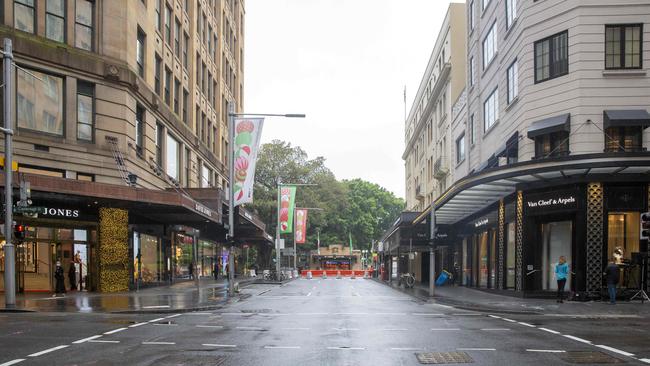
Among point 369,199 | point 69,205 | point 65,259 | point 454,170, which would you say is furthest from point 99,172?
point 369,199

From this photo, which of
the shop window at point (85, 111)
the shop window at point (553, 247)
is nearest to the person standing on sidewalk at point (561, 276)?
the shop window at point (553, 247)

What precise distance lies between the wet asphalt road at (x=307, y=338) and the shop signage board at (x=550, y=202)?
22.7ft

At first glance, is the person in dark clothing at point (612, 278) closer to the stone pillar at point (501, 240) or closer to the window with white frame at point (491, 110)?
the stone pillar at point (501, 240)

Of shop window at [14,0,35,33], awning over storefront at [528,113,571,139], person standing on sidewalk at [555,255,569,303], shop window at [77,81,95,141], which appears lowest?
person standing on sidewalk at [555,255,569,303]

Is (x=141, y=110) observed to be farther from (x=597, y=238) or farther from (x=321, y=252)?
(x=321, y=252)

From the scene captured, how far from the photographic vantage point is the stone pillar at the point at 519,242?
86.3 ft

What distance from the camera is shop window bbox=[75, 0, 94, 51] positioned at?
96.6ft

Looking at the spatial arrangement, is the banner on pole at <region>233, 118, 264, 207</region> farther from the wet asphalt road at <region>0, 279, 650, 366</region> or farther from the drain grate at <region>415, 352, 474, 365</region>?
the drain grate at <region>415, 352, 474, 365</region>

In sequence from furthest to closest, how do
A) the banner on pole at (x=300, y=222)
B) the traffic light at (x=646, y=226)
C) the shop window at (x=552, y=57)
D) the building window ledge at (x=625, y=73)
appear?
the banner on pole at (x=300, y=222), the shop window at (x=552, y=57), the building window ledge at (x=625, y=73), the traffic light at (x=646, y=226)

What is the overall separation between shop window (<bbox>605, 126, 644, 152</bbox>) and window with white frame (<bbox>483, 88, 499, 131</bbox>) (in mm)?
8290

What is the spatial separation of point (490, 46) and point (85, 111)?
20632 mm

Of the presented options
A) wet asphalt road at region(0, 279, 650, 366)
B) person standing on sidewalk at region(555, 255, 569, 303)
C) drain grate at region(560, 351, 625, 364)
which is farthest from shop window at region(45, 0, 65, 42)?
drain grate at region(560, 351, 625, 364)

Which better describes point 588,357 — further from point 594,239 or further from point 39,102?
point 39,102

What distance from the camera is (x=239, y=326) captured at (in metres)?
15.6
